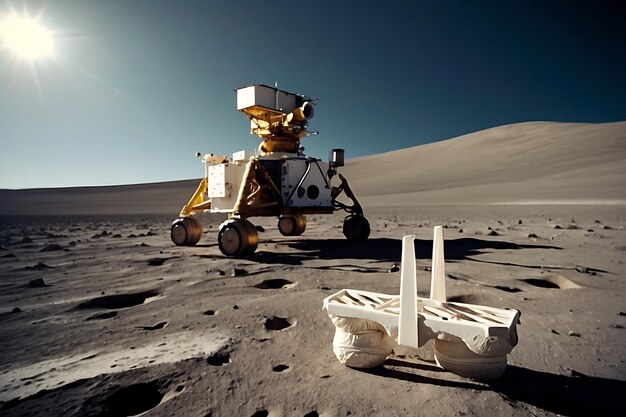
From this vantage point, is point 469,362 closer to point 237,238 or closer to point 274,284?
point 274,284

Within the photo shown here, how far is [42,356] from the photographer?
2641 mm

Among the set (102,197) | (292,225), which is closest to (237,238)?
(292,225)

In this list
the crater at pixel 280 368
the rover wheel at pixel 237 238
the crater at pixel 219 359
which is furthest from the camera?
the rover wheel at pixel 237 238

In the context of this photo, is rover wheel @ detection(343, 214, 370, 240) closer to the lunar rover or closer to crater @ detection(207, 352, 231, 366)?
the lunar rover

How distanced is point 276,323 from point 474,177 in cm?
3327

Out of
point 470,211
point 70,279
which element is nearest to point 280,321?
point 70,279

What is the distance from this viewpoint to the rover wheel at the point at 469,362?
2141mm

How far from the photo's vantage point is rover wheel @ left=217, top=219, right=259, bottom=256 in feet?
20.6

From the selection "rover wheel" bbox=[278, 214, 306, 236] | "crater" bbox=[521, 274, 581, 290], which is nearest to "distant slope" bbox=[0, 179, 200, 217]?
"rover wheel" bbox=[278, 214, 306, 236]

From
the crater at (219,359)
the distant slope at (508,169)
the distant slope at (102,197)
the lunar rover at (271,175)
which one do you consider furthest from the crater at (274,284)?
the distant slope at (102,197)

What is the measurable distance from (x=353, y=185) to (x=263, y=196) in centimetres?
3507

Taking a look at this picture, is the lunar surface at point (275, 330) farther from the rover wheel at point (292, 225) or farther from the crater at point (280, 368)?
the rover wheel at point (292, 225)

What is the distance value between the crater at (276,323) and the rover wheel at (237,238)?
3009mm

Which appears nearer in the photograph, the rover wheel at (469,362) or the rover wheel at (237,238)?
the rover wheel at (469,362)
